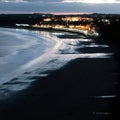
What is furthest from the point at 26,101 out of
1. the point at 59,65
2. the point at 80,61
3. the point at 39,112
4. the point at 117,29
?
the point at 117,29

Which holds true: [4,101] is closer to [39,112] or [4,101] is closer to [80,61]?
[39,112]

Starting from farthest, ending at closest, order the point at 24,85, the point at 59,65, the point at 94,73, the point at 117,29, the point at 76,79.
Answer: the point at 117,29
the point at 59,65
the point at 94,73
the point at 76,79
the point at 24,85

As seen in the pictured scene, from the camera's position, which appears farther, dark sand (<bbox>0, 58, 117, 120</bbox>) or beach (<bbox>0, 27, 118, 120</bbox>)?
beach (<bbox>0, 27, 118, 120</bbox>)

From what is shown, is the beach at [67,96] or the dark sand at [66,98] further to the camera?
the beach at [67,96]

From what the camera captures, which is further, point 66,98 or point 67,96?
point 67,96

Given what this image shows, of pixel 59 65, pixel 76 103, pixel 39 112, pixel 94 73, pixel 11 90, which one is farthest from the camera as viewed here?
pixel 59 65

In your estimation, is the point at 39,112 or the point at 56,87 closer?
the point at 39,112
